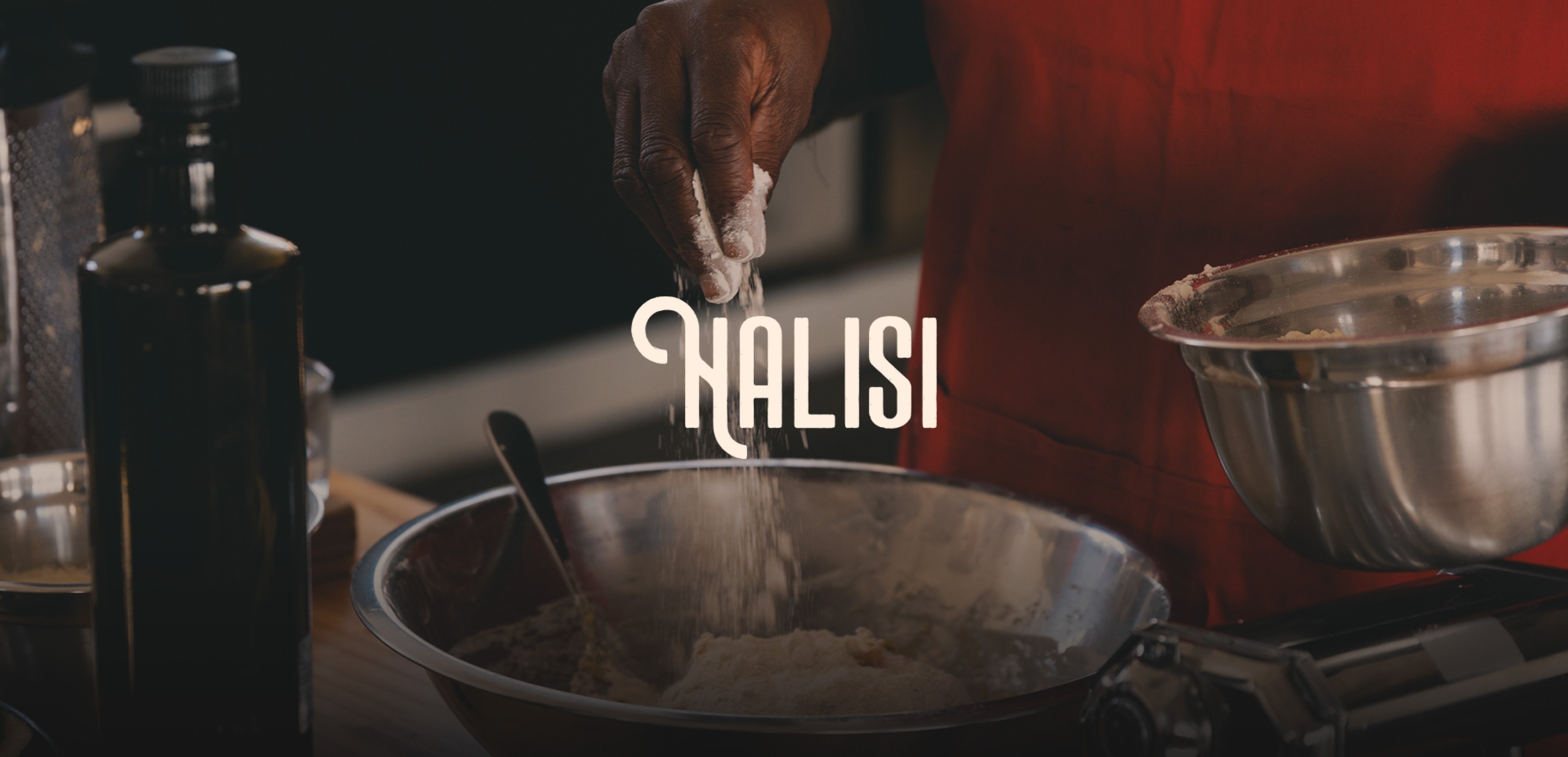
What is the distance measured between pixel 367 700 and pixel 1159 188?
2.64 ft

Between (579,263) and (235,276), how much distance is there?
2.98 m

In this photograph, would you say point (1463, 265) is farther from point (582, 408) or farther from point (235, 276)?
point (582, 408)

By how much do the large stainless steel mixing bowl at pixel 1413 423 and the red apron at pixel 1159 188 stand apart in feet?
0.82

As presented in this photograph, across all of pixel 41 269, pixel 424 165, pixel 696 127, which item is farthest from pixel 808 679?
pixel 424 165

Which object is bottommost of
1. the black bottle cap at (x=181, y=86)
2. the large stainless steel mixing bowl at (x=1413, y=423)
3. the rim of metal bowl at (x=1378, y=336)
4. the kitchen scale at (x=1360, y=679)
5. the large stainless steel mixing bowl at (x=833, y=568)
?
the large stainless steel mixing bowl at (x=833, y=568)

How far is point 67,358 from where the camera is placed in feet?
4.17

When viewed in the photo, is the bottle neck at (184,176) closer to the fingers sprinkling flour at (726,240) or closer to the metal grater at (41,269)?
the fingers sprinkling flour at (726,240)

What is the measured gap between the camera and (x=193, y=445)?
0.59 m

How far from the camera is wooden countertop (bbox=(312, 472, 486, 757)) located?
0.87 m

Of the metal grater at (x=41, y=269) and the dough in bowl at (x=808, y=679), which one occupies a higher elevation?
the metal grater at (x=41, y=269)

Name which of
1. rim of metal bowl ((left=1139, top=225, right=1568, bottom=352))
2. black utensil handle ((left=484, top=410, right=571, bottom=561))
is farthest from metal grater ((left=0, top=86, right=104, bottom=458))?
rim of metal bowl ((left=1139, top=225, right=1568, bottom=352))

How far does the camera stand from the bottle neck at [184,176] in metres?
0.57

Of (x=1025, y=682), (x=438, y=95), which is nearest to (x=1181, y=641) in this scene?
(x=1025, y=682)

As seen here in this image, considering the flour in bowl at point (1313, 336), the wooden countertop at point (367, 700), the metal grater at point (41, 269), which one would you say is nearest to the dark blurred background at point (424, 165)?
the metal grater at point (41, 269)
